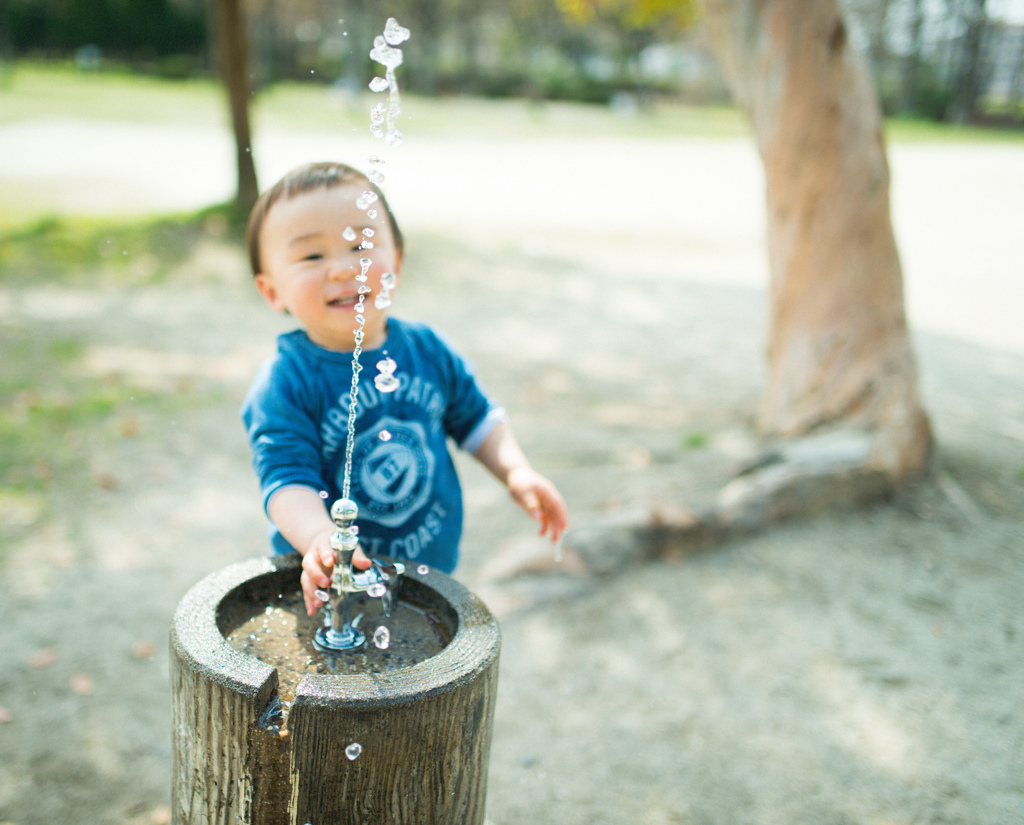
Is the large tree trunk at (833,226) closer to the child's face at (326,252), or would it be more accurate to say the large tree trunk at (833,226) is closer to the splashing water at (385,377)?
the splashing water at (385,377)

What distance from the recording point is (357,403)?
190 centimetres

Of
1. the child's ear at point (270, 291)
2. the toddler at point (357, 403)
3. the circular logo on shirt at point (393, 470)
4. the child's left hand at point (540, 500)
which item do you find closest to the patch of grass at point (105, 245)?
the child's ear at point (270, 291)

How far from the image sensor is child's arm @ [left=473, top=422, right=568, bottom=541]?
1.96 meters

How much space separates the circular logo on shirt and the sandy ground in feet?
3.46

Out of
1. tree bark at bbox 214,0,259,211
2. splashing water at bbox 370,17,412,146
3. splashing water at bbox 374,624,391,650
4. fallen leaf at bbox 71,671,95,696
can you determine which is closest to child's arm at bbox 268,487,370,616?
splashing water at bbox 374,624,391,650

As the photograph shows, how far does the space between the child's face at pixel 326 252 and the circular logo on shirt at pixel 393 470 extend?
0.25 meters

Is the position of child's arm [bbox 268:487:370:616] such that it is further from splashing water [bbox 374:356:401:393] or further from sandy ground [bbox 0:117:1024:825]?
sandy ground [bbox 0:117:1024:825]

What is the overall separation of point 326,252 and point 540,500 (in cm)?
72

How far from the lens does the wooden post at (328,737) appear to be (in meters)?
1.38

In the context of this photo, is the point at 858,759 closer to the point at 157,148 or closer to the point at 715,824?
the point at 715,824

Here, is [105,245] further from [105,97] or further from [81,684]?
[105,97]

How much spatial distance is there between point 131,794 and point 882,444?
3.47 metres

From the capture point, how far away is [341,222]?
69.9 inches

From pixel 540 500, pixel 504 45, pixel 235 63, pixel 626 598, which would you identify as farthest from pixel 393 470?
pixel 504 45
